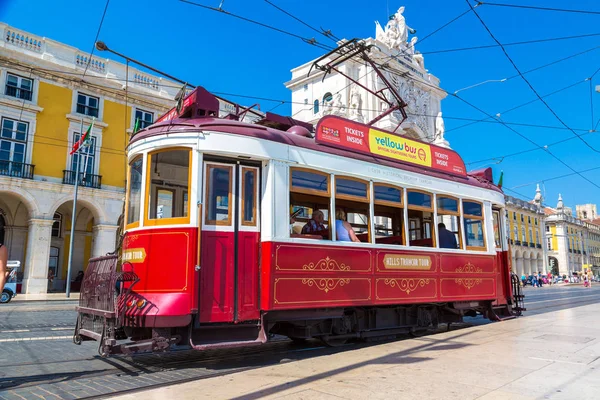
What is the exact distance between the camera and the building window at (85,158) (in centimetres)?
2422

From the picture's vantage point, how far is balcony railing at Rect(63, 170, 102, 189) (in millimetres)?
23828

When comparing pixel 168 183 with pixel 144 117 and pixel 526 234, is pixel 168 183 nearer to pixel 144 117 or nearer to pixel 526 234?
pixel 144 117

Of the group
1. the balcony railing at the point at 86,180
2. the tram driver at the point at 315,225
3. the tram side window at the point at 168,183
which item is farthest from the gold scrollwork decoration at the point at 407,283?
the balcony railing at the point at 86,180

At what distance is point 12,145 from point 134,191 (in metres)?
19.5

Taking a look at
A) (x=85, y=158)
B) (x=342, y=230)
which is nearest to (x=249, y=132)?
(x=342, y=230)

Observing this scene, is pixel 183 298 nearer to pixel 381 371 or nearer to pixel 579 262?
pixel 381 371

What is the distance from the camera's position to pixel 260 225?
254 inches

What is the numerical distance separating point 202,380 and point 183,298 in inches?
42.1

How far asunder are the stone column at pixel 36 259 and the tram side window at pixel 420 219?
65.6ft

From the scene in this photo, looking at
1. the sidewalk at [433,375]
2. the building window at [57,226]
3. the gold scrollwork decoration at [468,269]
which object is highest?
the building window at [57,226]

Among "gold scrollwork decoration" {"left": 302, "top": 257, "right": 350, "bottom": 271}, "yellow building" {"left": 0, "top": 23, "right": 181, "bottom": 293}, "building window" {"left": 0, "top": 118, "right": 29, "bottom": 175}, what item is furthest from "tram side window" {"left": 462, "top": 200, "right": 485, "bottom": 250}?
"building window" {"left": 0, "top": 118, "right": 29, "bottom": 175}

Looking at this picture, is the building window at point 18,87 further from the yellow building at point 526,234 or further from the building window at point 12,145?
the yellow building at point 526,234

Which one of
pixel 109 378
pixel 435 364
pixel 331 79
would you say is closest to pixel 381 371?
pixel 435 364

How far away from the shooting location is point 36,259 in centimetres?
2242
